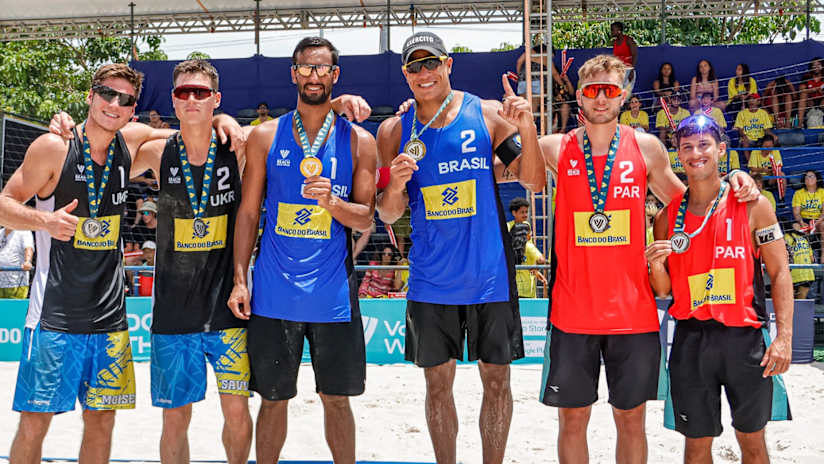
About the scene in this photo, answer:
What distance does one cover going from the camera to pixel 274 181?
3.64m

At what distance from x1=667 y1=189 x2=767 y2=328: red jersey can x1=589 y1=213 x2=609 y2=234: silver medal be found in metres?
0.40

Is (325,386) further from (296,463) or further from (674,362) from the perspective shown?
(674,362)

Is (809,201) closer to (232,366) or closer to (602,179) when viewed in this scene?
(602,179)

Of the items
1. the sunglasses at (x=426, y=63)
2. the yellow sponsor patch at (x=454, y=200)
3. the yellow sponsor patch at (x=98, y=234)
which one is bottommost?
the yellow sponsor patch at (x=98, y=234)

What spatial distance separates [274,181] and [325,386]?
106cm

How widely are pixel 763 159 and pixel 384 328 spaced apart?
289 inches

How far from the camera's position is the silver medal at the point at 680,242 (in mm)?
3338

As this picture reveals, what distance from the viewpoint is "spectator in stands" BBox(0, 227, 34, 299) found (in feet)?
31.5

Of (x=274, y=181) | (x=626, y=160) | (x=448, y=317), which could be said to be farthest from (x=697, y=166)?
(x=274, y=181)

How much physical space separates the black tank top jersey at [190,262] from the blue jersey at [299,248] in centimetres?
20

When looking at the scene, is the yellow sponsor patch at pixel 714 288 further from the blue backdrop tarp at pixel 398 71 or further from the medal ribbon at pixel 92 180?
the blue backdrop tarp at pixel 398 71

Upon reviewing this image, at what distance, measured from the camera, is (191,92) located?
364 cm

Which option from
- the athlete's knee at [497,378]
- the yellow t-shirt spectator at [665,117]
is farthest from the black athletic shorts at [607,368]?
the yellow t-shirt spectator at [665,117]

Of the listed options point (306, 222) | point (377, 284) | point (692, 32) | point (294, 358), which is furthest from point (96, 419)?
point (692, 32)
